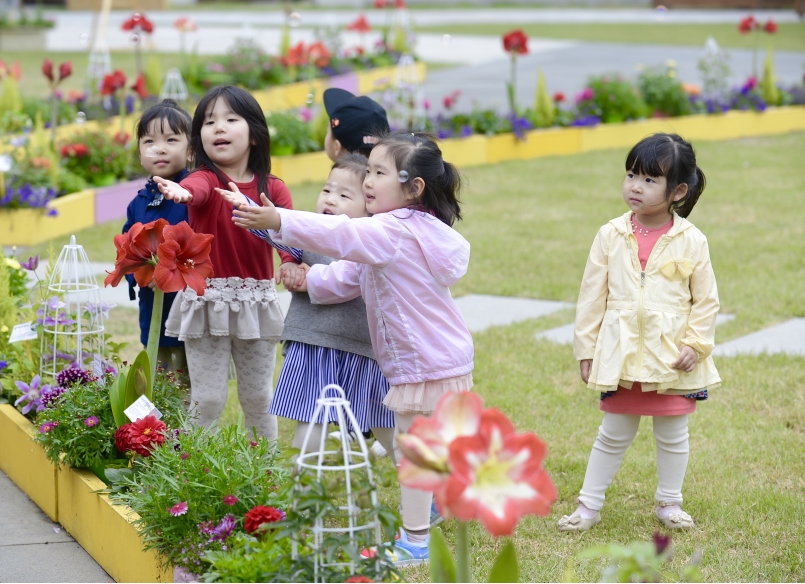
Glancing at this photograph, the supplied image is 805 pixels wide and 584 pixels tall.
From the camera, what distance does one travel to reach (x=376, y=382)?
11.3 feet

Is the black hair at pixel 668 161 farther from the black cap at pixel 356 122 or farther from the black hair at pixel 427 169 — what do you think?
the black cap at pixel 356 122

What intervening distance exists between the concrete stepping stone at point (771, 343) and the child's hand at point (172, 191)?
3.05 metres

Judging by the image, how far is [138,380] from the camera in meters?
3.18

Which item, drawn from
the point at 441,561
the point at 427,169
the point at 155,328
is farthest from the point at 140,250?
the point at 441,561

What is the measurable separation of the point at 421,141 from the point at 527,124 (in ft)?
27.0

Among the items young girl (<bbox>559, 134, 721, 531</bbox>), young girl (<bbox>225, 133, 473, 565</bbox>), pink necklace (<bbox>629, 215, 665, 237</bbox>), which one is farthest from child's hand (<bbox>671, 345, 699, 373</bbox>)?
young girl (<bbox>225, 133, 473, 565</bbox>)

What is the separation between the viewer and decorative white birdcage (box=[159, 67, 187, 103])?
32.5ft

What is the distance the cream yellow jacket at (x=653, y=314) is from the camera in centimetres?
321

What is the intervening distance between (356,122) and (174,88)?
737cm

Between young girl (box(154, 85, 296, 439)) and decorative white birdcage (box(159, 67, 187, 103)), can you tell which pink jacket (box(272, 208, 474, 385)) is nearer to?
young girl (box(154, 85, 296, 439))

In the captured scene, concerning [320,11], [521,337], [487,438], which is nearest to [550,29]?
[320,11]

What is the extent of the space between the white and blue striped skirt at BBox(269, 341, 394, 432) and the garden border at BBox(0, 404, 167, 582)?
65 centimetres

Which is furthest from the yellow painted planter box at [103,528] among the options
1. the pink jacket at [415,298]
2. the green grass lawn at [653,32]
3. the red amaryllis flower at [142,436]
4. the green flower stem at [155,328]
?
the green grass lawn at [653,32]

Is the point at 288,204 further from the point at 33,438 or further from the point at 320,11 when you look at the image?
the point at 320,11
